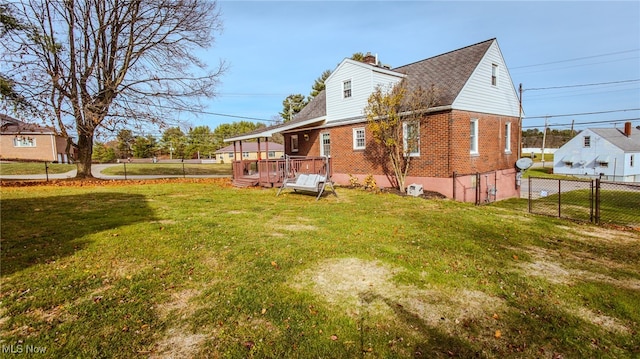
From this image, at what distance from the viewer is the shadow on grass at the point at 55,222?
493cm

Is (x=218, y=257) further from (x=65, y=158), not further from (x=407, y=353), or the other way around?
(x=65, y=158)

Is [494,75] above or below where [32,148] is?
above

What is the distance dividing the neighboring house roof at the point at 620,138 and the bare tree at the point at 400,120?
3760cm

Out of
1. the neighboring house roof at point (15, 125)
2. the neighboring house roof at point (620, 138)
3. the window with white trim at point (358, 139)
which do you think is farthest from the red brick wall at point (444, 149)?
the neighboring house roof at point (620, 138)

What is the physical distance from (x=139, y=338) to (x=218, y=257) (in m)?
2.07

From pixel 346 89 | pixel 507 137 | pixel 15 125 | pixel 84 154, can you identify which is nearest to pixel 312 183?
pixel 346 89

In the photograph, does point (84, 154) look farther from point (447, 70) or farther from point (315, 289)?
point (447, 70)

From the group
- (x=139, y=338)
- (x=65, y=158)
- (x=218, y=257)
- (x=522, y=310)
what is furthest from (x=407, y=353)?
(x=65, y=158)

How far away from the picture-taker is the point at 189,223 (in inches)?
279

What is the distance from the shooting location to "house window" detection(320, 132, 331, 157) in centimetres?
1717

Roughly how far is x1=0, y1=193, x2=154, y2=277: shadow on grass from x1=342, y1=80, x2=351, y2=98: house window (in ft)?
35.2

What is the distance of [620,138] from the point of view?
36.5 meters

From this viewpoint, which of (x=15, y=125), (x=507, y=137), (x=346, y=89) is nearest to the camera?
(x=507, y=137)

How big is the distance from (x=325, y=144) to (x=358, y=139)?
264cm
